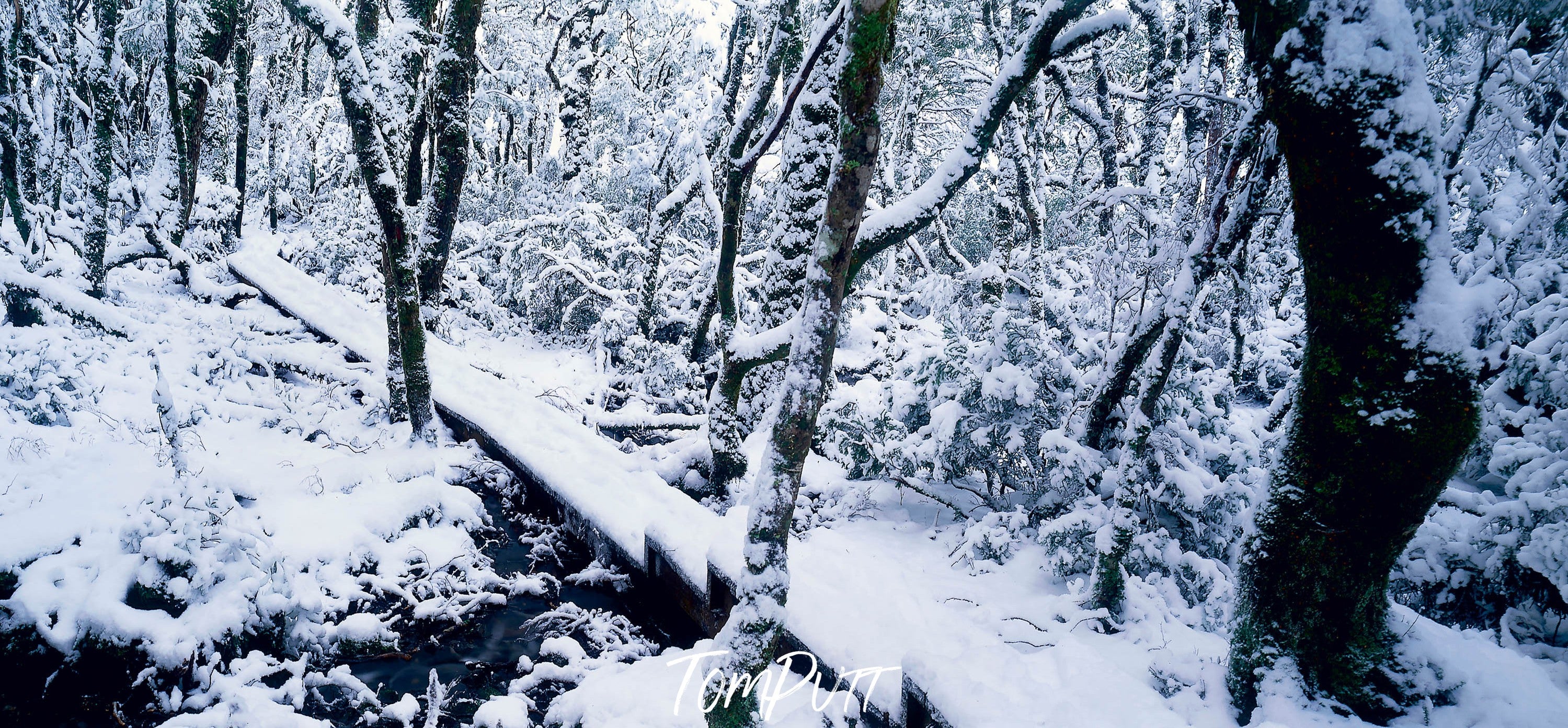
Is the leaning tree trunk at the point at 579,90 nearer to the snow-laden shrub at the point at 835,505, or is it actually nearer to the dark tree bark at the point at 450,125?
the dark tree bark at the point at 450,125

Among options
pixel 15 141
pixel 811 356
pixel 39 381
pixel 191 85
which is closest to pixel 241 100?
pixel 191 85

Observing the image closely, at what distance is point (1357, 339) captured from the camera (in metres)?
2.75

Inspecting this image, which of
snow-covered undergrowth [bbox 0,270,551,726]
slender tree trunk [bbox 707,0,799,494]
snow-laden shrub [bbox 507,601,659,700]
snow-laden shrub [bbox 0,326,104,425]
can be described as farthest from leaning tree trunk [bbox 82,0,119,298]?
snow-laden shrub [bbox 507,601,659,700]

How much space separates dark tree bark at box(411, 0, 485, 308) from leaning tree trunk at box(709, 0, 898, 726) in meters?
5.61

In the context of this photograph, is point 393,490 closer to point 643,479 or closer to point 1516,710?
point 643,479

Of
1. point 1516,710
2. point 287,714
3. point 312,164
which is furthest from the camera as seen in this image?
point 312,164

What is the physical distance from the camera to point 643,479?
23.7 feet

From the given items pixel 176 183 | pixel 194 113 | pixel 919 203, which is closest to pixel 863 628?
pixel 919 203

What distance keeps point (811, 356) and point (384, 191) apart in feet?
18.9

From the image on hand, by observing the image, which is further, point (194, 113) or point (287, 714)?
point (194, 113)

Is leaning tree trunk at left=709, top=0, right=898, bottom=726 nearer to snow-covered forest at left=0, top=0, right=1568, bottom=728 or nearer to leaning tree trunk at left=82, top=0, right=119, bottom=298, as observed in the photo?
snow-covered forest at left=0, top=0, right=1568, bottom=728

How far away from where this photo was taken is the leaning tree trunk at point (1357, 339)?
8.32 feet

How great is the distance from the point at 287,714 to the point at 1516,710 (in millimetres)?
6515

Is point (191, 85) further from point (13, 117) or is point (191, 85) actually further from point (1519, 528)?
point (1519, 528)
